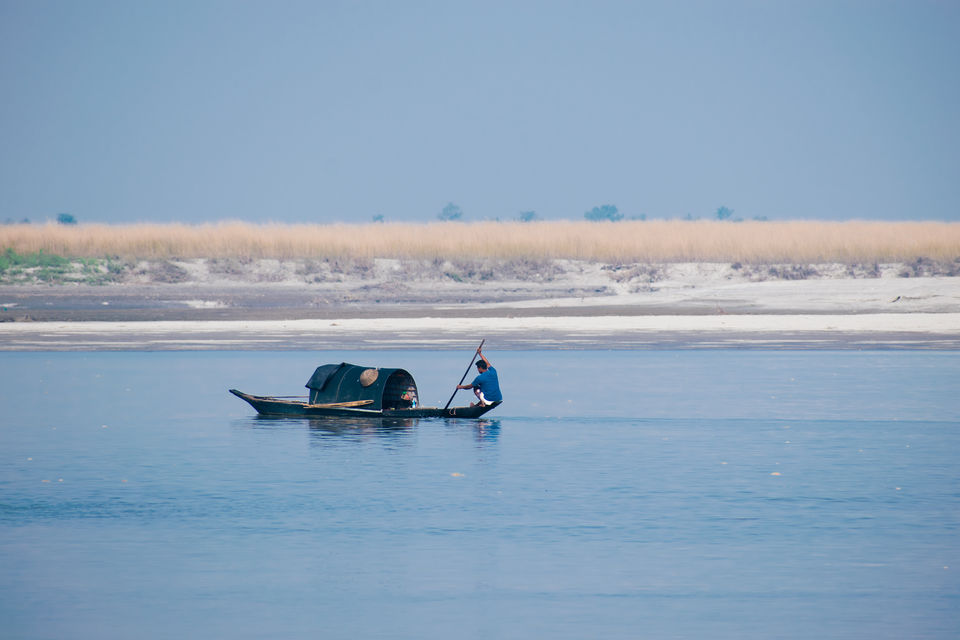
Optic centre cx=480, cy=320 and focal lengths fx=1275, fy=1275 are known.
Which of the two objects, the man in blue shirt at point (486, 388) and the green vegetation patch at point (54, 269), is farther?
the green vegetation patch at point (54, 269)

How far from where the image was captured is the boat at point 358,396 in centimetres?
2030

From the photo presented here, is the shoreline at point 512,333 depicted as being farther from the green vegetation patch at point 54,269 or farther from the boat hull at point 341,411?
the green vegetation patch at point 54,269

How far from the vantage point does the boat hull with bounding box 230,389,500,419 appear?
20.1 metres

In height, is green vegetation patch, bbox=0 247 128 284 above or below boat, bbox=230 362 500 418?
above

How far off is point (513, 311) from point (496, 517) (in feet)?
95.4

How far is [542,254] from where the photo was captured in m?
57.9

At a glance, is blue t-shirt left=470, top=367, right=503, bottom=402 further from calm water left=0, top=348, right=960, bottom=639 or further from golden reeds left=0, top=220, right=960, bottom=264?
golden reeds left=0, top=220, right=960, bottom=264

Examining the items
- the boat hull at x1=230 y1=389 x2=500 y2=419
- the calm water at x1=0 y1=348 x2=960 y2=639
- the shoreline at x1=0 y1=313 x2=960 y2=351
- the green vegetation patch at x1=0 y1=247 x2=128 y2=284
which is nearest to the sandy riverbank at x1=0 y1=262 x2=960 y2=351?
the shoreline at x1=0 y1=313 x2=960 y2=351

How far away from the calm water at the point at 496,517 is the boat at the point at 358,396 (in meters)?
0.33

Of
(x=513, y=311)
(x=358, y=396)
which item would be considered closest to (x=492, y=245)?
(x=513, y=311)

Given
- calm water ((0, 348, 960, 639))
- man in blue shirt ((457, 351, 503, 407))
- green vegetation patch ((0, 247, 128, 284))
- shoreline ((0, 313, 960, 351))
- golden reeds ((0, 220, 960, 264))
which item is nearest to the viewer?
calm water ((0, 348, 960, 639))

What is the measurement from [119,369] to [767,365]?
14.7 meters

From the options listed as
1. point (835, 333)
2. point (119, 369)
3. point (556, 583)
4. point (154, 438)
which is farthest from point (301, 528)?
point (835, 333)

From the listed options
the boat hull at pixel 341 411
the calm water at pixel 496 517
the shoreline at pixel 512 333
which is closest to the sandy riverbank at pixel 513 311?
the shoreline at pixel 512 333
